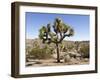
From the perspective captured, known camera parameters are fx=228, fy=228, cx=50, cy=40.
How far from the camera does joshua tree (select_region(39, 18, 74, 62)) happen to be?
6.68ft

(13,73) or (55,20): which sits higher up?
(55,20)

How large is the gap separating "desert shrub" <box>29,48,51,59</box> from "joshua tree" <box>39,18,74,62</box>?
9 centimetres

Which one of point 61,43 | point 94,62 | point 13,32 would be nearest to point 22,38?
point 13,32

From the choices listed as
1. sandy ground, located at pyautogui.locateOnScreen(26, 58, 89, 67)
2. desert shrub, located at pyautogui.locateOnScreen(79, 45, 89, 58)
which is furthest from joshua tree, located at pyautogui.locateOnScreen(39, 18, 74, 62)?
desert shrub, located at pyautogui.locateOnScreen(79, 45, 89, 58)

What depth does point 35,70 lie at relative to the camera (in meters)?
1.99

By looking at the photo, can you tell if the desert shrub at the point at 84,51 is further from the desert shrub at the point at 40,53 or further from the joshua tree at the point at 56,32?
the desert shrub at the point at 40,53

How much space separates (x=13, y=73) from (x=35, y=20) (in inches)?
19.4

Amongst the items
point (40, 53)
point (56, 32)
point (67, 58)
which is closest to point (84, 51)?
point (67, 58)

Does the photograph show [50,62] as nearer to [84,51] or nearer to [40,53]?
[40,53]

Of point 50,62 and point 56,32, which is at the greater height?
point 56,32

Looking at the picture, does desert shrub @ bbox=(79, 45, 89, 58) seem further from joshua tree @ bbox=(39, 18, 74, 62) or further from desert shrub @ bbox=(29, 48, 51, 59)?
desert shrub @ bbox=(29, 48, 51, 59)

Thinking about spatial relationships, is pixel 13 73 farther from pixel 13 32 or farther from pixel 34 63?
pixel 13 32

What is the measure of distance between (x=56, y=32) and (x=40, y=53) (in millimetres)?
242

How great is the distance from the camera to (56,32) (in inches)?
81.7
